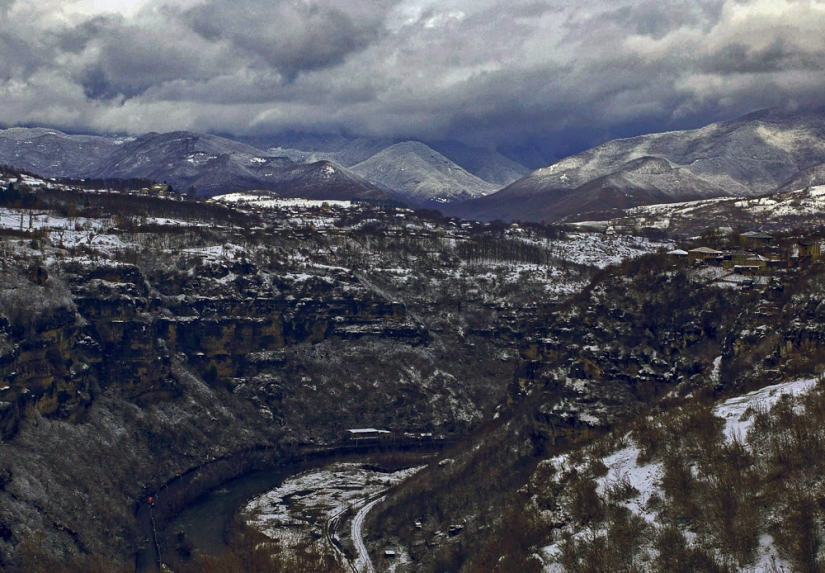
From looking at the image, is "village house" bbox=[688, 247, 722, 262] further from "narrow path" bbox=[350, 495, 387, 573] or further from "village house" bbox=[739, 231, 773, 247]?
"narrow path" bbox=[350, 495, 387, 573]

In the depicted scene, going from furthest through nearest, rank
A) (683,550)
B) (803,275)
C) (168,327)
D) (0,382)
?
(168,327) < (0,382) < (803,275) < (683,550)

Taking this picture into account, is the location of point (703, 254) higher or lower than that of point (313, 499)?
higher

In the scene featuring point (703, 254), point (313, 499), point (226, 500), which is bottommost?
point (226, 500)

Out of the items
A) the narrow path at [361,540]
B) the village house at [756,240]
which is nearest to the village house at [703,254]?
the village house at [756,240]

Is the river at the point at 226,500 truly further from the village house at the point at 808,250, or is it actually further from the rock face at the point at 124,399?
the village house at the point at 808,250

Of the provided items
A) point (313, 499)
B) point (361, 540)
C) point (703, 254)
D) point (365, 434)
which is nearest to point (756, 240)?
point (703, 254)

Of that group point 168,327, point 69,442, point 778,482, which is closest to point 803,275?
point 778,482

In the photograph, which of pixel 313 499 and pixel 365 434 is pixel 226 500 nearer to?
pixel 313 499

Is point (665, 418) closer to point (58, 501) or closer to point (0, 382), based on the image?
point (58, 501)
